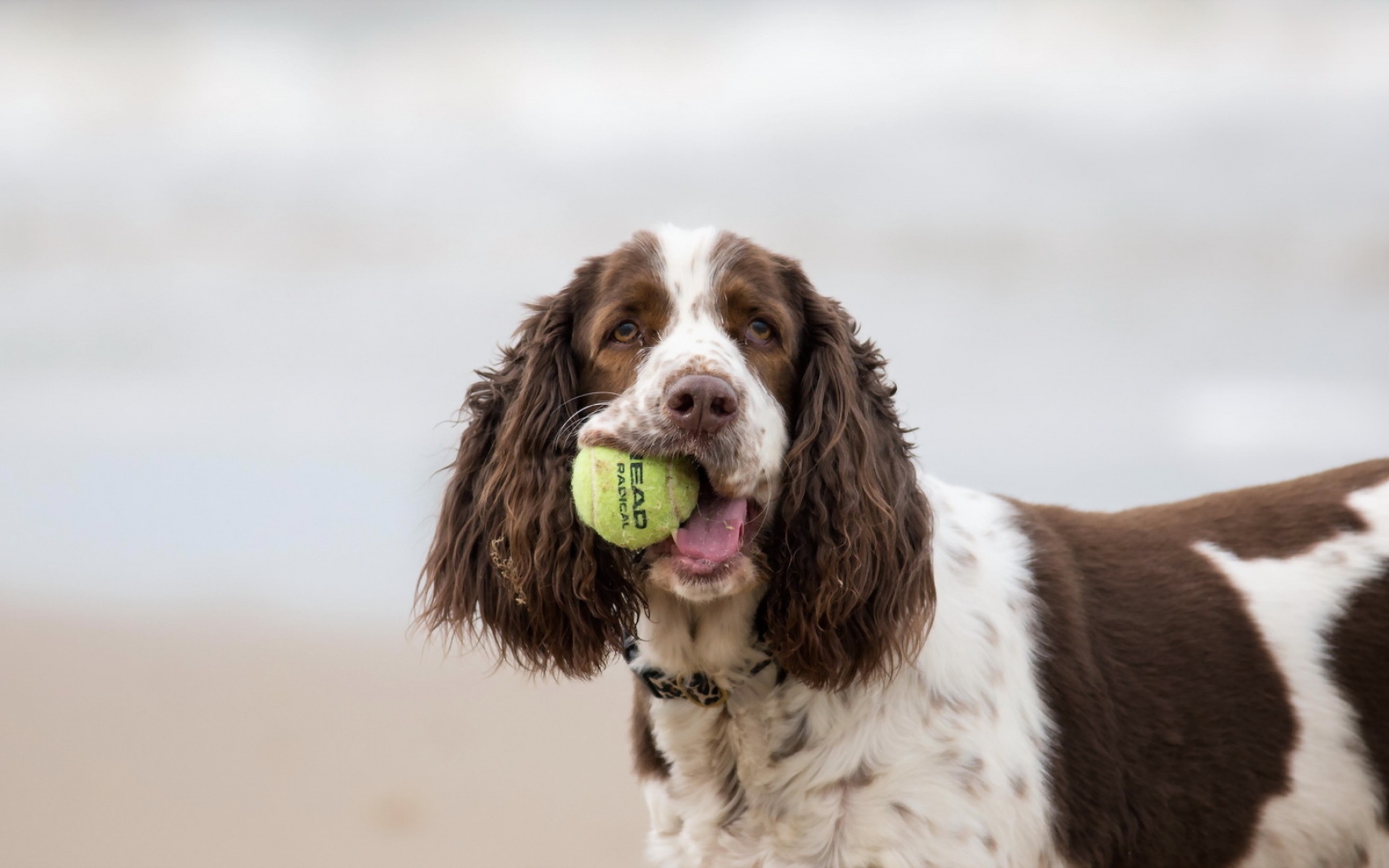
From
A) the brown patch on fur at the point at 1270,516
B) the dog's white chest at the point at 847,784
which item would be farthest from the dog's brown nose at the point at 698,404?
the brown patch on fur at the point at 1270,516

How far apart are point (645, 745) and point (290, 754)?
126 inches

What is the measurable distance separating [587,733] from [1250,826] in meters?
3.50

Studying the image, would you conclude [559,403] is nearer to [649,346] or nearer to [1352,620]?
[649,346]

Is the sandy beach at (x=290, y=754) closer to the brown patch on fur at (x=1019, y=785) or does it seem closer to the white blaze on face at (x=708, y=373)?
the brown patch on fur at (x=1019, y=785)

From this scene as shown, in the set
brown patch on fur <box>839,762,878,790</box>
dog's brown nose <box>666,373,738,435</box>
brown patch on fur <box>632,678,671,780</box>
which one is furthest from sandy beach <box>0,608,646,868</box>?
dog's brown nose <box>666,373,738,435</box>

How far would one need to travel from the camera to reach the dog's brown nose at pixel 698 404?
2920 mm

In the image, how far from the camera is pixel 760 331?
3336mm

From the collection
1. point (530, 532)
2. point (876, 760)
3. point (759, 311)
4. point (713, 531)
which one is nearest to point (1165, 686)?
point (876, 760)

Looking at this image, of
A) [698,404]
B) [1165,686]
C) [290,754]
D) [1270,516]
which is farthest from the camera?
[290,754]

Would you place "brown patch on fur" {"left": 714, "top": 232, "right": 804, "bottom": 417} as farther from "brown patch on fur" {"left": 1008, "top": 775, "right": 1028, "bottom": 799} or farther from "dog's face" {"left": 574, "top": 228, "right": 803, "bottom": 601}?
"brown patch on fur" {"left": 1008, "top": 775, "right": 1028, "bottom": 799}

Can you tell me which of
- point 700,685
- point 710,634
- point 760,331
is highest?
point 760,331

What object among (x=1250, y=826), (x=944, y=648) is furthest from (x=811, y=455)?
(x=1250, y=826)

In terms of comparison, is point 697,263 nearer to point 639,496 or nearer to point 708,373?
point 708,373

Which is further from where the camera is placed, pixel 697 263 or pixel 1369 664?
pixel 1369 664
